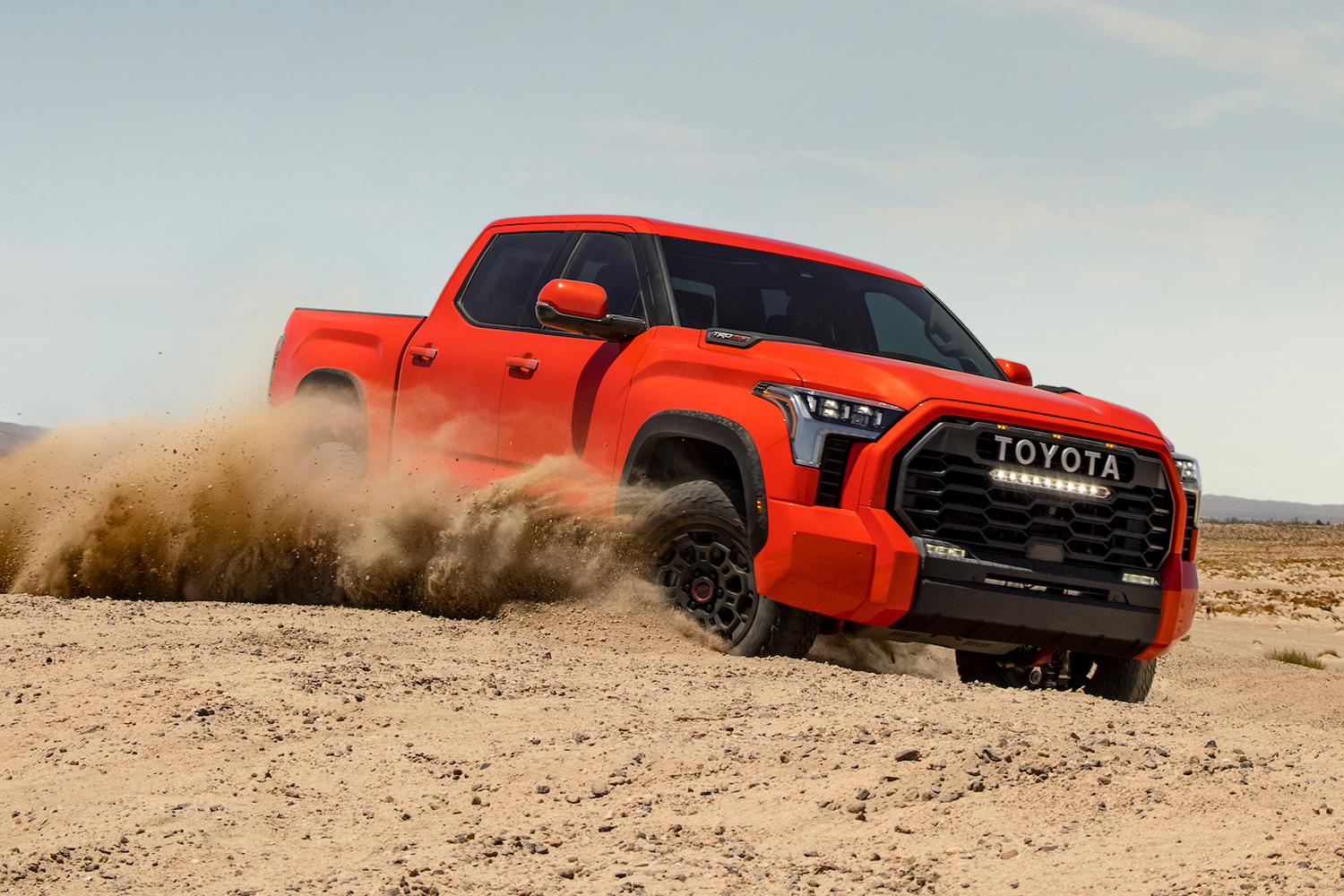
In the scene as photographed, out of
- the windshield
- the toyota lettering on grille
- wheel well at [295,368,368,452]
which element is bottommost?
wheel well at [295,368,368,452]

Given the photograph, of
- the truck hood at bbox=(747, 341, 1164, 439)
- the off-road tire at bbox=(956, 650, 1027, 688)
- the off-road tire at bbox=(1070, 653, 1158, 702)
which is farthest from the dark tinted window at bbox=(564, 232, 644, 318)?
the off-road tire at bbox=(1070, 653, 1158, 702)

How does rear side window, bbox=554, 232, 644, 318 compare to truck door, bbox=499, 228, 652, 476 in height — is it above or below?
above

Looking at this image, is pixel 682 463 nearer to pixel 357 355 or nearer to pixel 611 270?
pixel 611 270

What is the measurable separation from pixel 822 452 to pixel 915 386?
46 cm

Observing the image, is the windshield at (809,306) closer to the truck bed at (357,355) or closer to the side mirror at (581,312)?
the side mirror at (581,312)

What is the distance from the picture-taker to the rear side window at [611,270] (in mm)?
6227

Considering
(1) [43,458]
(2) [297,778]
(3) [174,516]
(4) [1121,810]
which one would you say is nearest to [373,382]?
(3) [174,516]

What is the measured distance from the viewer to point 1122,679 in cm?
592

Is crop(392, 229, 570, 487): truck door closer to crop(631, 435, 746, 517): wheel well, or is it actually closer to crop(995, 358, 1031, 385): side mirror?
crop(631, 435, 746, 517): wheel well

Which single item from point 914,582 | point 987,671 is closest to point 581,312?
point 914,582

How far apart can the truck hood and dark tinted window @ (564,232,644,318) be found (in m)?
1.04

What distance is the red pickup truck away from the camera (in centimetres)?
494

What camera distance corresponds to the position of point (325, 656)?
5.12m

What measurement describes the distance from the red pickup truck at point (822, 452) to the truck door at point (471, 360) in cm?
2
